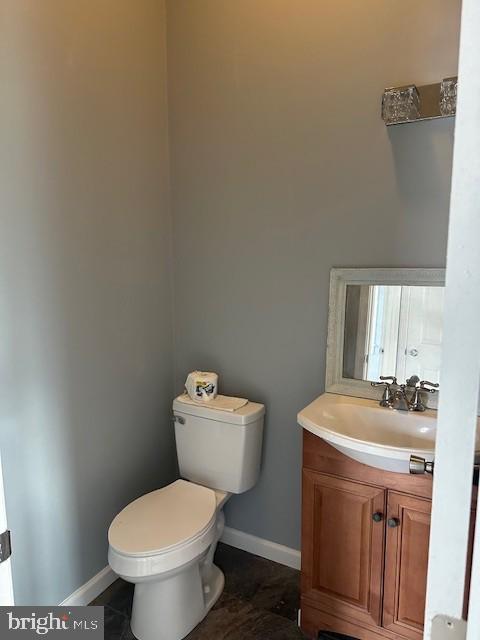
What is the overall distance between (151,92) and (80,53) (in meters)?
0.41

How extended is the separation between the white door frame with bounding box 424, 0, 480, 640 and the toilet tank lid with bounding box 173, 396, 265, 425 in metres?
1.42

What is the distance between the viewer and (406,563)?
148cm

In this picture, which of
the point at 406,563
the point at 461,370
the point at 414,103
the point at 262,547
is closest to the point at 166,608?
the point at 262,547

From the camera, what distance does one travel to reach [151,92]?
206cm

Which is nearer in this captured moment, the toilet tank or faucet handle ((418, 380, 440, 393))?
faucet handle ((418, 380, 440, 393))

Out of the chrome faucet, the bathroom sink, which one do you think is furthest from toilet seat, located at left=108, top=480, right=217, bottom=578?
the chrome faucet

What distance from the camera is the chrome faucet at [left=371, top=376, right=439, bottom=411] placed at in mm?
1671

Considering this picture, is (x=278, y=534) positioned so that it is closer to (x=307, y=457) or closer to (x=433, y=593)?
(x=307, y=457)

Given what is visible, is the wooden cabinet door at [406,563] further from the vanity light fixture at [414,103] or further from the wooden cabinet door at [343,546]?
the vanity light fixture at [414,103]

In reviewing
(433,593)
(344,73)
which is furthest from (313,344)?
(433,593)

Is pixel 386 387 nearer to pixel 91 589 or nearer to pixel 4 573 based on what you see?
pixel 4 573

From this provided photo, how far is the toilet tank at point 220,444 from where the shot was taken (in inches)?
76.1

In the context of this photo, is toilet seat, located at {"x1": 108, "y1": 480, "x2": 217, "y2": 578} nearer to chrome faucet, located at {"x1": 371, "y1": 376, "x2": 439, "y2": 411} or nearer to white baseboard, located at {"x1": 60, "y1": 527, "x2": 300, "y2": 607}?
white baseboard, located at {"x1": 60, "y1": 527, "x2": 300, "y2": 607}

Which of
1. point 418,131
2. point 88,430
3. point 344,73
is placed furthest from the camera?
point 88,430
